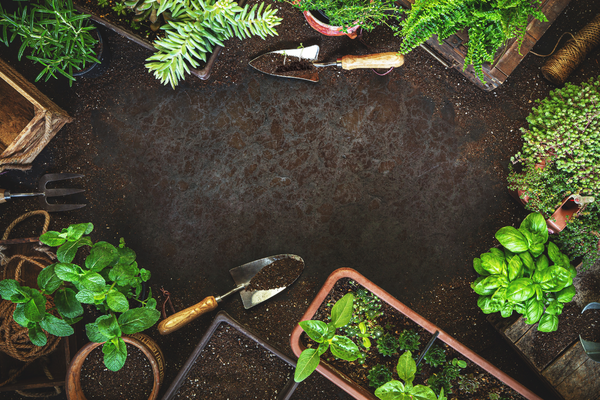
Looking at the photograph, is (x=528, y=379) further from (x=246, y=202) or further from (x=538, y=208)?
(x=246, y=202)

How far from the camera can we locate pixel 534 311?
5.96ft

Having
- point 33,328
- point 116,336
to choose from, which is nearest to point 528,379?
point 116,336

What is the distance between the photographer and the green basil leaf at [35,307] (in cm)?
167

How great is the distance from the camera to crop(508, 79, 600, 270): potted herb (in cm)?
197

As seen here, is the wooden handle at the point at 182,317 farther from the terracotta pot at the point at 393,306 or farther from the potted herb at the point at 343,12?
the potted herb at the point at 343,12

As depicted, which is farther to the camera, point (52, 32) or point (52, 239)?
point (52, 32)

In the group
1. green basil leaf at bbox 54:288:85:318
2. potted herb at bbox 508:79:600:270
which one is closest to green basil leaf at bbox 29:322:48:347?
green basil leaf at bbox 54:288:85:318

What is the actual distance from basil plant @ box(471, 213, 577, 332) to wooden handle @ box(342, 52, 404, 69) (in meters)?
1.20

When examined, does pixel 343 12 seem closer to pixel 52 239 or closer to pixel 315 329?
pixel 315 329

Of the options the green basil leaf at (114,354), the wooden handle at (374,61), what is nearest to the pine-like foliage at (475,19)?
the wooden handle at (374,61)

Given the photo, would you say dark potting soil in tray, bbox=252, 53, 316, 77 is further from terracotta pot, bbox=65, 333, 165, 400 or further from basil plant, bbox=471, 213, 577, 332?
terracotta pot, bbox=65, 333, 165, 400

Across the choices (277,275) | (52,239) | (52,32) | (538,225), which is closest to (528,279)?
(538,225)

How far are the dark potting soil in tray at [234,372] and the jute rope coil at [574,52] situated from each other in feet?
8.58

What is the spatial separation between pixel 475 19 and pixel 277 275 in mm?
1841
